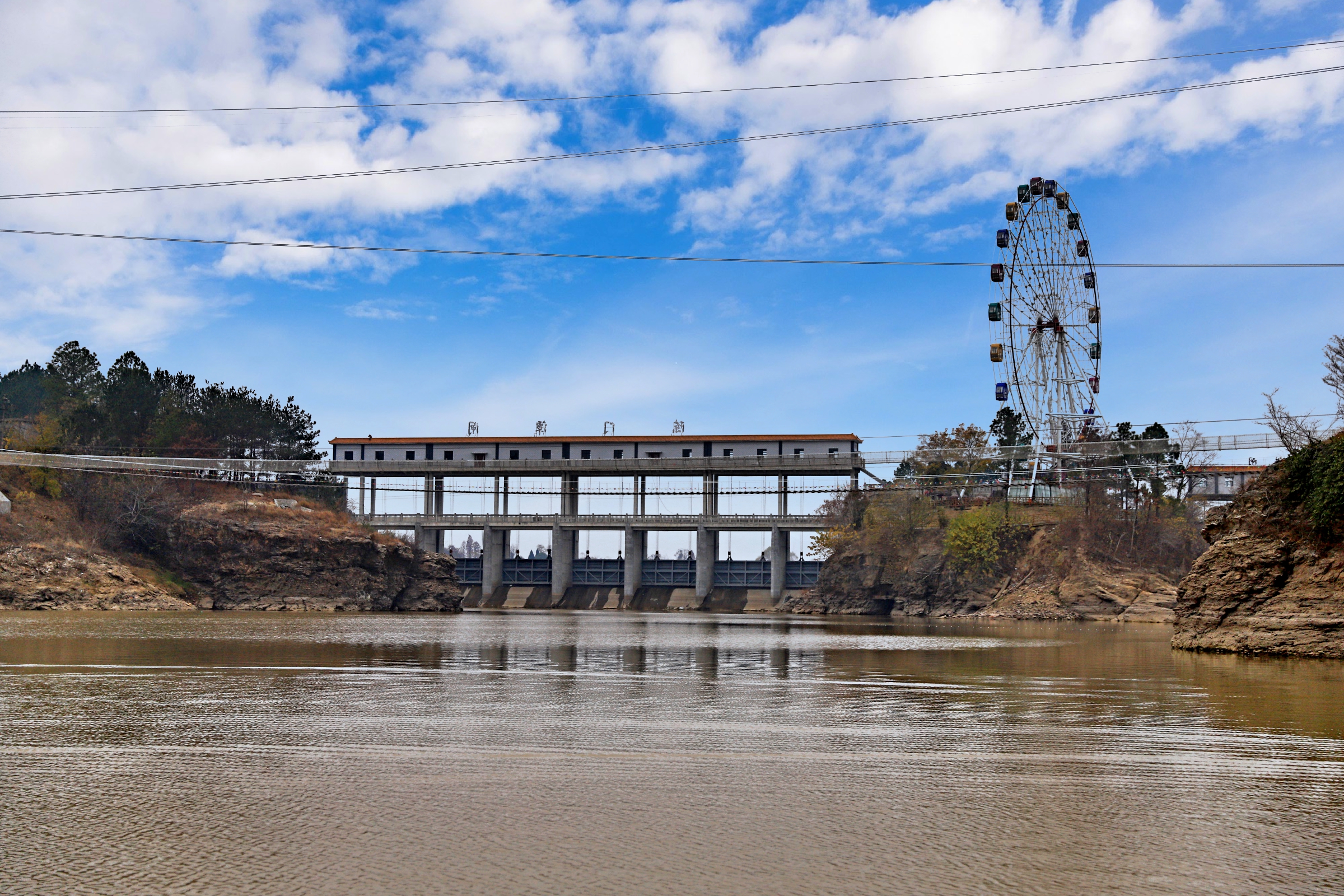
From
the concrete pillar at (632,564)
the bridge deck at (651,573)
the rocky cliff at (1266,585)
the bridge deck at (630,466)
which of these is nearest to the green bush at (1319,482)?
the rocky cliff at (1266,585)

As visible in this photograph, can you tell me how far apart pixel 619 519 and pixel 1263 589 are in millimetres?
81322

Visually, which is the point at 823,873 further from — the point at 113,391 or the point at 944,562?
the point at 113,391

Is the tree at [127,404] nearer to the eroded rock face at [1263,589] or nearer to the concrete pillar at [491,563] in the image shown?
the concrete pillar at [491,563]

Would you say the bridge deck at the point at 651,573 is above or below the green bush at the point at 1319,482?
below

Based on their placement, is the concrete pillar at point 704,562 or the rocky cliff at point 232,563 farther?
the concrete pillar at point 704,562

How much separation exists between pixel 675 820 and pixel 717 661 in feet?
56.4

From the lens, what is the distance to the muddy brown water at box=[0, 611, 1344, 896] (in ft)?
19.9

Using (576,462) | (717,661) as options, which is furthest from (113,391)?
(717,661)

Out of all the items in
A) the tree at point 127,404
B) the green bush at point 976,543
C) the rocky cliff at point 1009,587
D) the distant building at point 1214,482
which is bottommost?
the rocky cliff at point 1009,587

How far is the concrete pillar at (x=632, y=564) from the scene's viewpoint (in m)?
105

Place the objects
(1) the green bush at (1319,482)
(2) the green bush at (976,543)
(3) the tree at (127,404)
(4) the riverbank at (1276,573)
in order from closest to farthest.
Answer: (4) the riverbank at (1276,573), (1) the green bush at (1319,482), (2) the green bush at (976,543), (3) the tree at (127,404)

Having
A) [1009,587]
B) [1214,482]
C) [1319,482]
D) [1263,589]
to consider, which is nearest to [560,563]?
[1009,587]

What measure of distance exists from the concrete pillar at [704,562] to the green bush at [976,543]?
27116 mm

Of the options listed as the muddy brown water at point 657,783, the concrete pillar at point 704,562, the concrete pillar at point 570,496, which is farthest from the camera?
the concrete pillar at point 570,496
